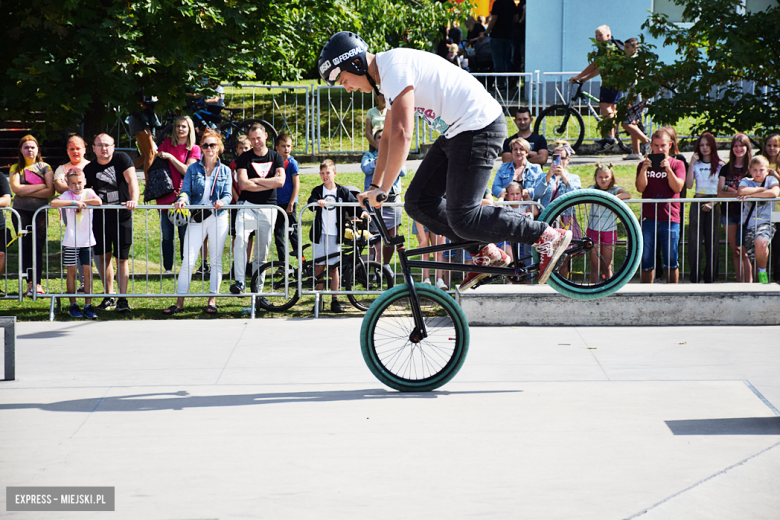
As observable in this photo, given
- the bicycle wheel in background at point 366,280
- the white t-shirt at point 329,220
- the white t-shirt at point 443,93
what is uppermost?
the white t-shirt at point 443,93

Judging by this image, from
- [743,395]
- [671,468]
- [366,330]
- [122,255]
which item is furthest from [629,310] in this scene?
[122,255]

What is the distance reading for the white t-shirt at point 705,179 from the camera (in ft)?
33.9

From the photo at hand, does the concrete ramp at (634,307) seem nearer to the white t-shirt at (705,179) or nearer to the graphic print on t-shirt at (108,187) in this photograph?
the white t-shirt at (705,179)

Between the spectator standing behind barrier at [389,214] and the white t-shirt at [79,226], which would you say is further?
the spectator standing behind barrier at [389,214]

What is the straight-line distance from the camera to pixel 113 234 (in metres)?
9.32

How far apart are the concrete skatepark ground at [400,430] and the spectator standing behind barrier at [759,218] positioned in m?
2.17

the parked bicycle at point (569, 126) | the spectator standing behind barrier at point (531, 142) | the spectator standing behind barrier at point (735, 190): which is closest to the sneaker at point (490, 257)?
the spectator standing behind barrier at point (735, 190)

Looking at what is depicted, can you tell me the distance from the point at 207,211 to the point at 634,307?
452 cm

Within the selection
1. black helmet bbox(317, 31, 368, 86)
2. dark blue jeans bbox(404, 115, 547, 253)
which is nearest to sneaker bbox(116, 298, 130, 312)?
dark blue jeans bbox(404, 115, 547, 253)

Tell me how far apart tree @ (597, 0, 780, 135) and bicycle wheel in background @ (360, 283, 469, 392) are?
581 cm

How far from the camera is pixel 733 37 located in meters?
9.92

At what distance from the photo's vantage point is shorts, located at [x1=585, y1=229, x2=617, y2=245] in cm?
703

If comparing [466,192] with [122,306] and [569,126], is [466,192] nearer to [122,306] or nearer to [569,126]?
[122,306]

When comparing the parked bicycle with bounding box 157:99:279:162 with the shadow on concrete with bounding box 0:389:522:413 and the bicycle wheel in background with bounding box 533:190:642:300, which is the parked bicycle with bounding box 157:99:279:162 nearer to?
the bicycle wheel in background with bounding box 533:190:642:300
